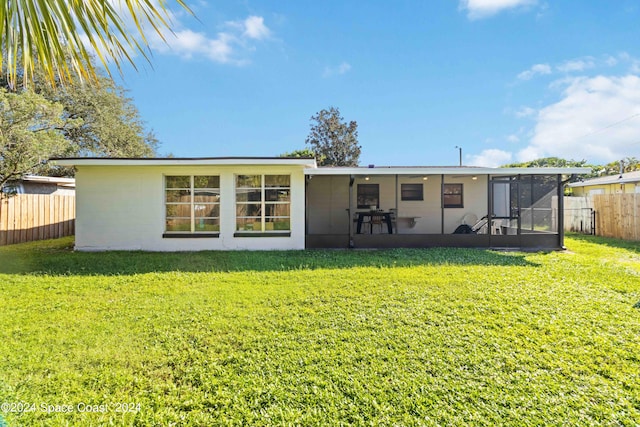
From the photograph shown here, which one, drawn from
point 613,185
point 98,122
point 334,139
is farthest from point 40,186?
point 613,185

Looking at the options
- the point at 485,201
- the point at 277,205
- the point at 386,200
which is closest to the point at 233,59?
the point at 277,205

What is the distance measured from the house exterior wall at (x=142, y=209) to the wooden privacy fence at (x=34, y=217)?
3.80 metres

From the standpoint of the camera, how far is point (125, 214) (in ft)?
30.8

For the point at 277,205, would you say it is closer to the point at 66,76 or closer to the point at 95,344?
the point at 95,344

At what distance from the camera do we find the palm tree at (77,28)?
167 centimetres

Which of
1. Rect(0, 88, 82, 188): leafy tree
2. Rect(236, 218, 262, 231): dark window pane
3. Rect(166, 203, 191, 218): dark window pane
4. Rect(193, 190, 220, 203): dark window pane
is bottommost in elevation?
Rect(236, 218, 262, 231): dark window pane

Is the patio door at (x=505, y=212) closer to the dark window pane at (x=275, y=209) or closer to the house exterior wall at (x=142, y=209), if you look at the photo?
the house exterior wall at (x=142, y=209)

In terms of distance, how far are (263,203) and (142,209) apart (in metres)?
3.61

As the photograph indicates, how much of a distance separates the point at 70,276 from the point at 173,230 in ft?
10.6

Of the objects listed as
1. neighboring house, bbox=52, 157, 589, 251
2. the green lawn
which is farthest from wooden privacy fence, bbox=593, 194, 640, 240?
the green lawn

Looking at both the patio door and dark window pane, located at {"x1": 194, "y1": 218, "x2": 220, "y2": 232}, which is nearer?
dark window pane, located at {"x1": 194, "y1": 218, "x2": 220, "y2": 232}

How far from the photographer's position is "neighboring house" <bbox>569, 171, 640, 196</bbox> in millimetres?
15211

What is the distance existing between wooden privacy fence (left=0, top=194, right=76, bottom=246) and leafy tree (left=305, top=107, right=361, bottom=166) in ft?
68.4

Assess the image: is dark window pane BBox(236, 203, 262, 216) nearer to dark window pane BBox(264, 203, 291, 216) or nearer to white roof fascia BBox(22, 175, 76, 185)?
dark window pane BBox(264, 203, 291, 216)
